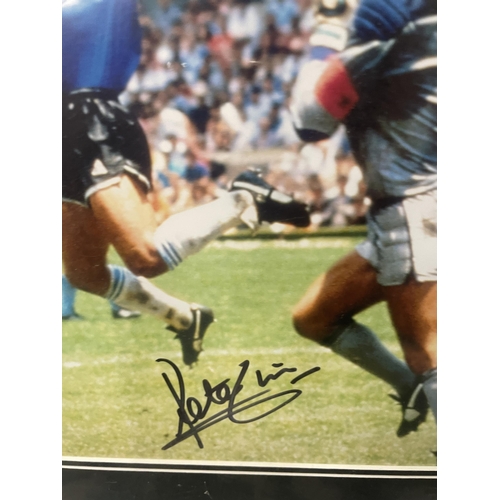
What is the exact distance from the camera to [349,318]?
1748 millimetres

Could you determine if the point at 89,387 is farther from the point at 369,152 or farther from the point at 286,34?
the point at 286,34

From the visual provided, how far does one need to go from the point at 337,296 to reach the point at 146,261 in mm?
679

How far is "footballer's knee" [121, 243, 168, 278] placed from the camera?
181cm

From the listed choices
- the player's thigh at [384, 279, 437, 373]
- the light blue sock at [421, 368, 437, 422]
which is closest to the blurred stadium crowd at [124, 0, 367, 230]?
the player's thigh at [384, 279, 437, 373]

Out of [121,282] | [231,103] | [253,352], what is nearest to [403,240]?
[253,352]

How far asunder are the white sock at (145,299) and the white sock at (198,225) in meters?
0.11

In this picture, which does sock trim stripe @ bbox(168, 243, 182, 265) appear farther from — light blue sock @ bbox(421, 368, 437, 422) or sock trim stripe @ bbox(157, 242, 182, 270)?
light blue sock @ bbox(421, 368, 437, 422)

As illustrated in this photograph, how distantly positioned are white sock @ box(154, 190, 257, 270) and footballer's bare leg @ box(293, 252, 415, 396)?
371 millimetres

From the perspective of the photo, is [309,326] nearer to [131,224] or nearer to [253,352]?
[253,352]

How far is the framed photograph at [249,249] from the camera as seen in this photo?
172 centimetres
